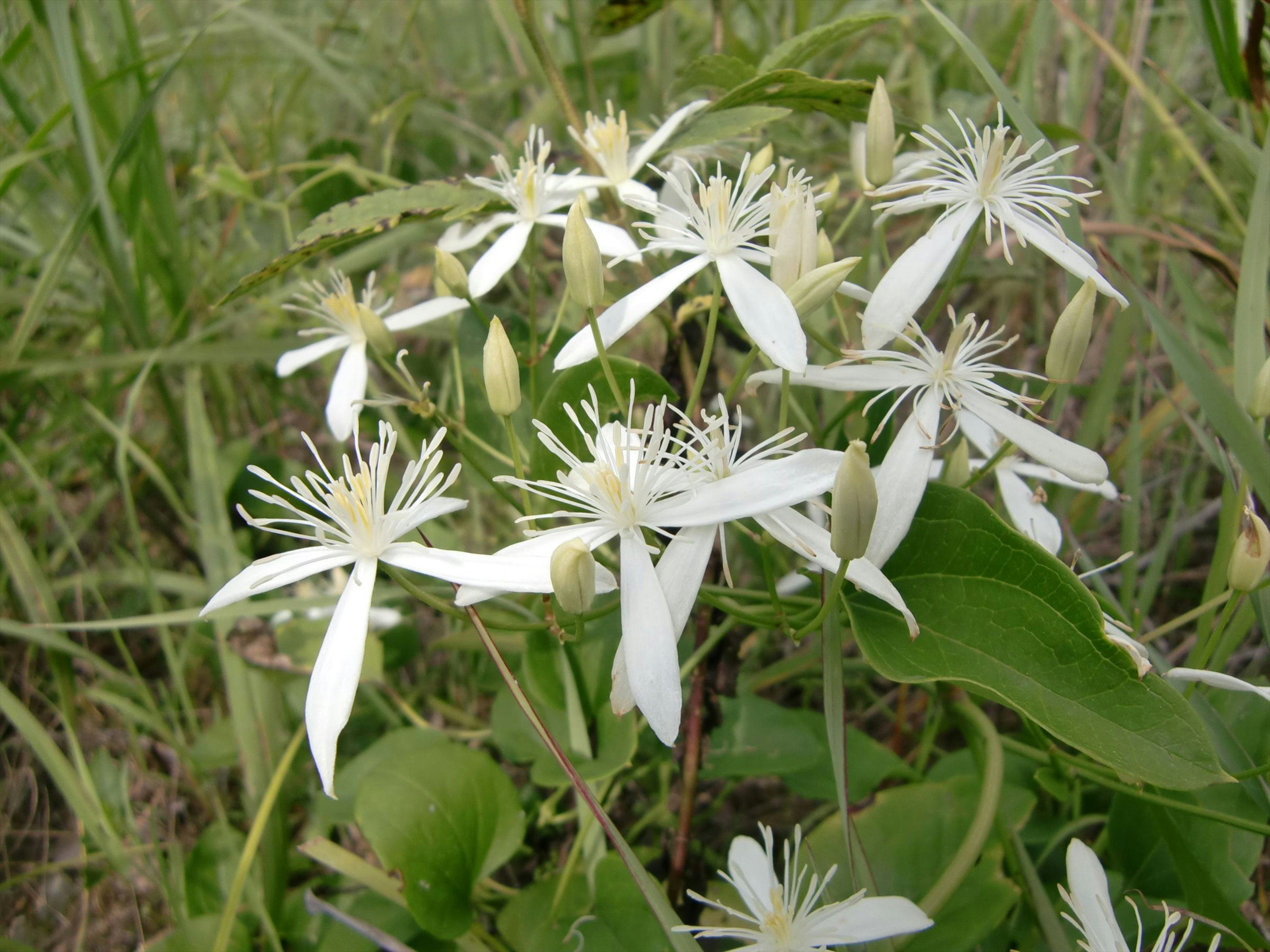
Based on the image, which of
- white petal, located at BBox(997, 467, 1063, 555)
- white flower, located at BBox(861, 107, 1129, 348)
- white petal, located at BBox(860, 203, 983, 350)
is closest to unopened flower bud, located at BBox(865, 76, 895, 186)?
white flower, located at BBox(861, 107, 1129, 348)

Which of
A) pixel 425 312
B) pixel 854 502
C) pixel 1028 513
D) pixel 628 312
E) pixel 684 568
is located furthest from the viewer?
pixel 425 312

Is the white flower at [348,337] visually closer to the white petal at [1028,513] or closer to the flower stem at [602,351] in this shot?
the flower stem at [602,351]

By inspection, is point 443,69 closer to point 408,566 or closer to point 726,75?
point 726,75

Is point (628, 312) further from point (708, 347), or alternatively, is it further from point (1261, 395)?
point (1261, 395)

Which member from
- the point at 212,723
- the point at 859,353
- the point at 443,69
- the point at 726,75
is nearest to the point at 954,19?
the point at 726,75

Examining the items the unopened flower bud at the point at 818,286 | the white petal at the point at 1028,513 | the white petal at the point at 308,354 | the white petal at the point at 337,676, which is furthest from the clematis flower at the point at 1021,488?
the white petal at the point at 308,354

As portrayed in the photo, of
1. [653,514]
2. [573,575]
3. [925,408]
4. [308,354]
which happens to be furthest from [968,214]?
[308,354]
